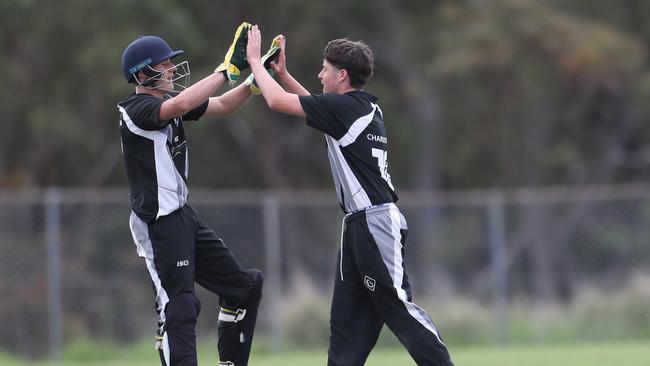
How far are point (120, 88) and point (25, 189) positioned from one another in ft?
13.5

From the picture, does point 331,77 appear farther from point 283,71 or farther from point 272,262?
point 272,262

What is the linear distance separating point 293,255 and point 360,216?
A: 972cm

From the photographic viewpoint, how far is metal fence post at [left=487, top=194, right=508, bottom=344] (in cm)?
1591

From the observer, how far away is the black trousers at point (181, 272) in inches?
282

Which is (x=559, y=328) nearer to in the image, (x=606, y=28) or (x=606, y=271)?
(x=606, y=271)

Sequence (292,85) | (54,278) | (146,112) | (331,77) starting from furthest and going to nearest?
1. (54,278)
2. (292,85)
3. (331,77)
4. (146,112)

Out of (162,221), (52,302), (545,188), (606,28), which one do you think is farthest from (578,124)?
(162,221)

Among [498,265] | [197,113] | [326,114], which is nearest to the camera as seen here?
[326,114]

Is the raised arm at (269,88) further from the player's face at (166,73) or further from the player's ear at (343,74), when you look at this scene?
the player's face at (166,73)

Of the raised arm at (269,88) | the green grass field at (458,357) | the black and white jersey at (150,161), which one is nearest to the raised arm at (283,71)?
the raised arm at (269,88)

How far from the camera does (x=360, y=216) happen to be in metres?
6.95

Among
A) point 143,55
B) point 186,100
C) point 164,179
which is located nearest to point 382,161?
point 186,100

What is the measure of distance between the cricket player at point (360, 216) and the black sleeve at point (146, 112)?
0.62 m

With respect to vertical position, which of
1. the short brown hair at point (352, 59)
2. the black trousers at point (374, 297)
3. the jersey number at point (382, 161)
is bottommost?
the black trousers at point (374, 297)
